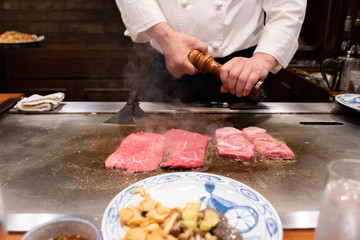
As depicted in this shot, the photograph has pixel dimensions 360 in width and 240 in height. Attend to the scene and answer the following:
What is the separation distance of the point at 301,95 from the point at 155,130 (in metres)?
2.38

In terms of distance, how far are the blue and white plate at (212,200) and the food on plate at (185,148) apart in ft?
0.77

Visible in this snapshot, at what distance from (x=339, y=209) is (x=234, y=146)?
0.77 meters

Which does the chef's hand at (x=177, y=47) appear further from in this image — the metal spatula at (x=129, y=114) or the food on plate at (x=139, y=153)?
the food on plate at (x=139, y=153)

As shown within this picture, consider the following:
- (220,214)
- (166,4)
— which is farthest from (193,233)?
(166,4)

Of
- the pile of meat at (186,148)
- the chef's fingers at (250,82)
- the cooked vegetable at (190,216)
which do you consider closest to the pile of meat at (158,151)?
the pile of meat at (186,148)

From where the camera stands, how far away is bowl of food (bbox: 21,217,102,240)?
2.81 ft

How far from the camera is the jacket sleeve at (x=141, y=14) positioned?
2059mm

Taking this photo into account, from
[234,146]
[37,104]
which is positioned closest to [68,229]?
[234,146]

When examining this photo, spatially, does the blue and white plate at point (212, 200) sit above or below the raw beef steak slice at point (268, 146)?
above

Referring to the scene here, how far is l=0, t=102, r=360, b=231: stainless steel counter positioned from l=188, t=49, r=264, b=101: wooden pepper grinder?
0.26 meters

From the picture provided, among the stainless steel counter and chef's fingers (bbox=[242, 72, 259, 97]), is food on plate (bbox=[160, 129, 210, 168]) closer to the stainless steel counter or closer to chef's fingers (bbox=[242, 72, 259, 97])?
the stainless steel counter

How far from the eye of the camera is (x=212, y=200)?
1.12 meters

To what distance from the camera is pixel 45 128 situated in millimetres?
1884

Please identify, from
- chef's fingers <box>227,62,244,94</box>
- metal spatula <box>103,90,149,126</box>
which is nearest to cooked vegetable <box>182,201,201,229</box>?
chef's fingers <box>227,62,244,94</box>
